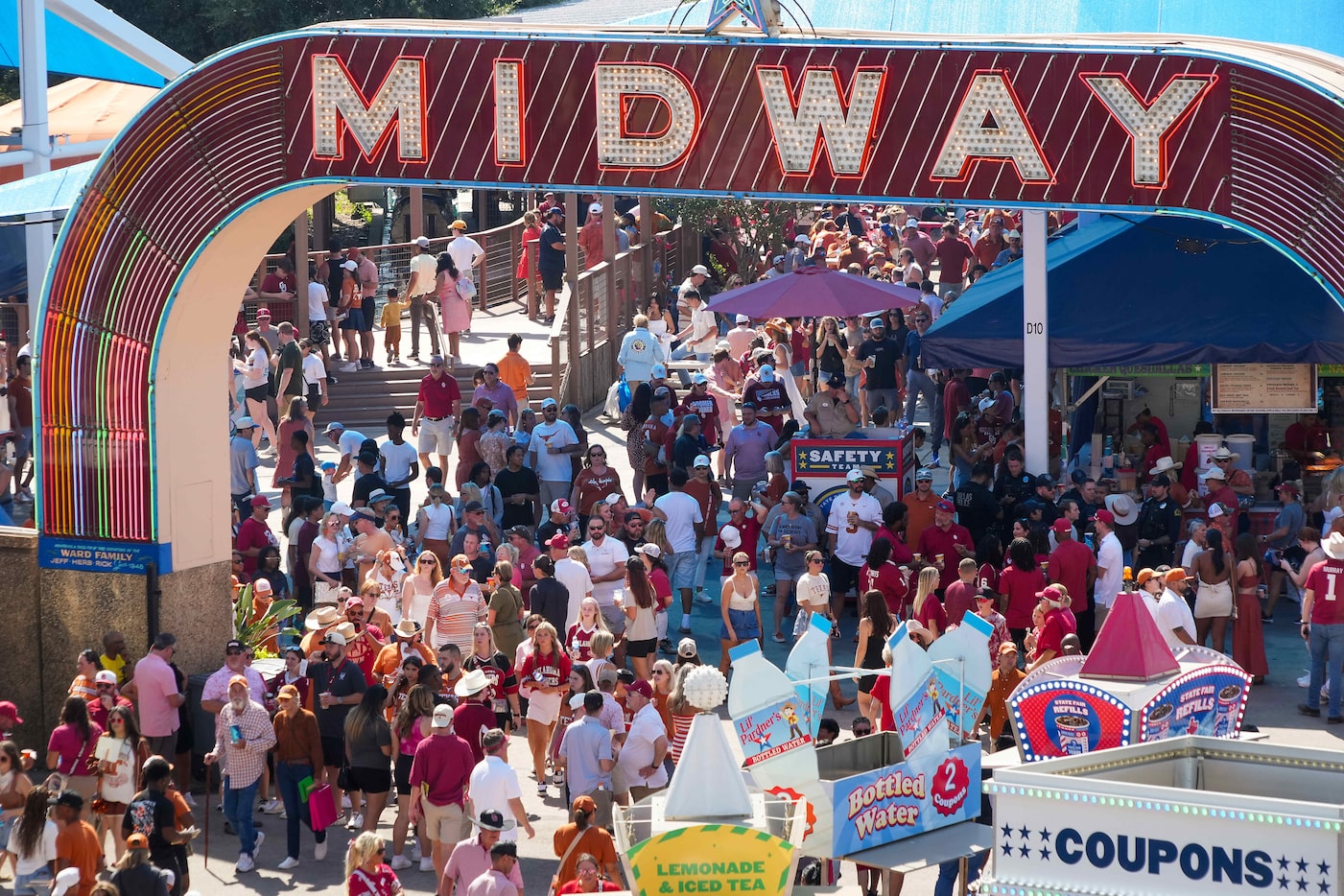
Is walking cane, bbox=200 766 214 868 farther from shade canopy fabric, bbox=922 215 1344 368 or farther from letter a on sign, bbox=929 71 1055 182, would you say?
shade canopy fabric, bbox=922 215 1344 368

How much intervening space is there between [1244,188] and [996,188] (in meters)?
1.68

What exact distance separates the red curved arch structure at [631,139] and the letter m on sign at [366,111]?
16 mm

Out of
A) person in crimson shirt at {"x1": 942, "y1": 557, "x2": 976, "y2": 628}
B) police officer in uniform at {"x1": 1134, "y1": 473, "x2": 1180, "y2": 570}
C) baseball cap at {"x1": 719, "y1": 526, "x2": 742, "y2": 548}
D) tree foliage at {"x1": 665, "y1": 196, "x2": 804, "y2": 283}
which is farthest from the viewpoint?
tree foliage at {"x1": 665, "y1": 196, "x2": 804, "y2": 283}

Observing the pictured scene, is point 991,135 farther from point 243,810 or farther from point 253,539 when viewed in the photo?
point 253,539

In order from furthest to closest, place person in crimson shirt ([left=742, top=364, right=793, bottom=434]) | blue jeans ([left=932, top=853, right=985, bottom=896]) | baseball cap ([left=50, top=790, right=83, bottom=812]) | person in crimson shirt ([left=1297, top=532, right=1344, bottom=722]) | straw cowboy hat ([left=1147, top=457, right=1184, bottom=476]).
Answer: person in crimson shirt ([left=742, top=364, right=793, bottom=434]), straw cowboy hat ([left=1147, top=457, right=1184, bottom=476]), person in crimson shirt ([left=1297, top=532, right=1344, bottom=722]), blue jeans ([left=932, top=853, right=985, bottom=896]), baseball cap ([left=50, top=790, right=83, bottom=812])

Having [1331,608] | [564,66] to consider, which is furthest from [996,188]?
[1331,608]

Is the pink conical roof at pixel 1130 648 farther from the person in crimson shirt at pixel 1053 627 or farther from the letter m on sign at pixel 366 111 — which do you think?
the letter m on sign at pixel 366 111

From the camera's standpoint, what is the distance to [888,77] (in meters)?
13.4

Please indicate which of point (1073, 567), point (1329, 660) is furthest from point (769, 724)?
point (1329, 660)

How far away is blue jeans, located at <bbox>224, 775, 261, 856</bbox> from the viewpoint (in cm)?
1279

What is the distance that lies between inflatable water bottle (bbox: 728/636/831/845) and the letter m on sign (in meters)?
5.15

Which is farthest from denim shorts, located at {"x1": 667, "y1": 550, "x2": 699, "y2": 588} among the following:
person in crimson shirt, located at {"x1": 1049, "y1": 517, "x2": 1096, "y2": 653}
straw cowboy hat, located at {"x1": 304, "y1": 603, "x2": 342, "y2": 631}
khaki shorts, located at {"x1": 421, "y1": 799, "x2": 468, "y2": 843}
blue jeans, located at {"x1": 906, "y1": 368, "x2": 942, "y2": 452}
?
blue jeans, located at {"x1": 906, "y1": 368, "x2": 942, "y2": 452}

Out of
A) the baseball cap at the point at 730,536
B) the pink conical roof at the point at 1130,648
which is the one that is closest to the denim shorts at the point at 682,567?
the baseball cap at the point at 730,536

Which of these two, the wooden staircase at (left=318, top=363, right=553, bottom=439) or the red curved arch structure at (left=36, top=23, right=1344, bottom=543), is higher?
the red curved arch structure at (left=36, top=23, right=1344, bottom=543)
